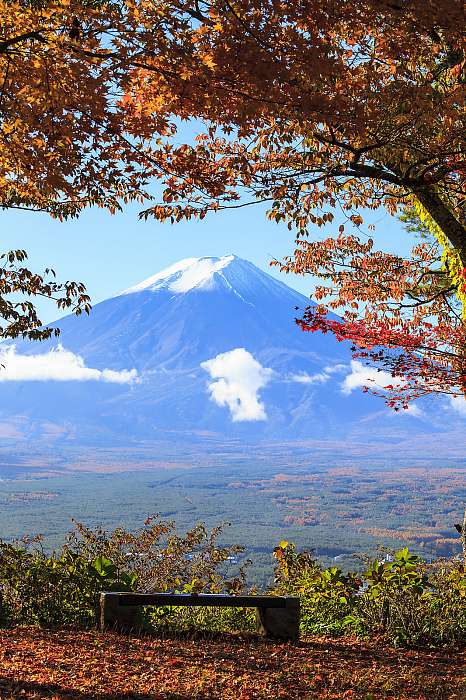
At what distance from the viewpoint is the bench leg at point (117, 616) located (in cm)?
758

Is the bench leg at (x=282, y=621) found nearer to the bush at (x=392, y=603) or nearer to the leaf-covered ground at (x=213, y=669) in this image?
the leaf-covered ground at (x=213, y=669)

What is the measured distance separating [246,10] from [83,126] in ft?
6.44

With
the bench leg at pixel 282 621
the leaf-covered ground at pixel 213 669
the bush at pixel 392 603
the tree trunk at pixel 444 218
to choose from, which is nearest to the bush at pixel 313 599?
the bush at pixel 392 603

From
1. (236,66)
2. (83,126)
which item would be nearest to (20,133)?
(83,126)

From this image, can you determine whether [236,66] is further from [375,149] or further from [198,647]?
[198,647]

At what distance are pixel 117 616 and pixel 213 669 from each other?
58.7 inches

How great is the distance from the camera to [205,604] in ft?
24.7

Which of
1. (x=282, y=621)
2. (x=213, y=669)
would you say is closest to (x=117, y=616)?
(x=213, y=669)

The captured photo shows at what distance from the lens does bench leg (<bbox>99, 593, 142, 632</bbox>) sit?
7.58 m

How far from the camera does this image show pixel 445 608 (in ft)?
26.8

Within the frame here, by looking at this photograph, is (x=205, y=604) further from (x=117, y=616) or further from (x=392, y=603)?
(x=392, y=603)

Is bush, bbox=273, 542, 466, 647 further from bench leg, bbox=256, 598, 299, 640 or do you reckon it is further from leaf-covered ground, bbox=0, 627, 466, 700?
bench leg, bbox=256, 598, 299, 640

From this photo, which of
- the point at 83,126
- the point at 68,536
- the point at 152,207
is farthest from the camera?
the point at 68,536

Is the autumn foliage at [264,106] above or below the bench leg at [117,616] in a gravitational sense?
above
